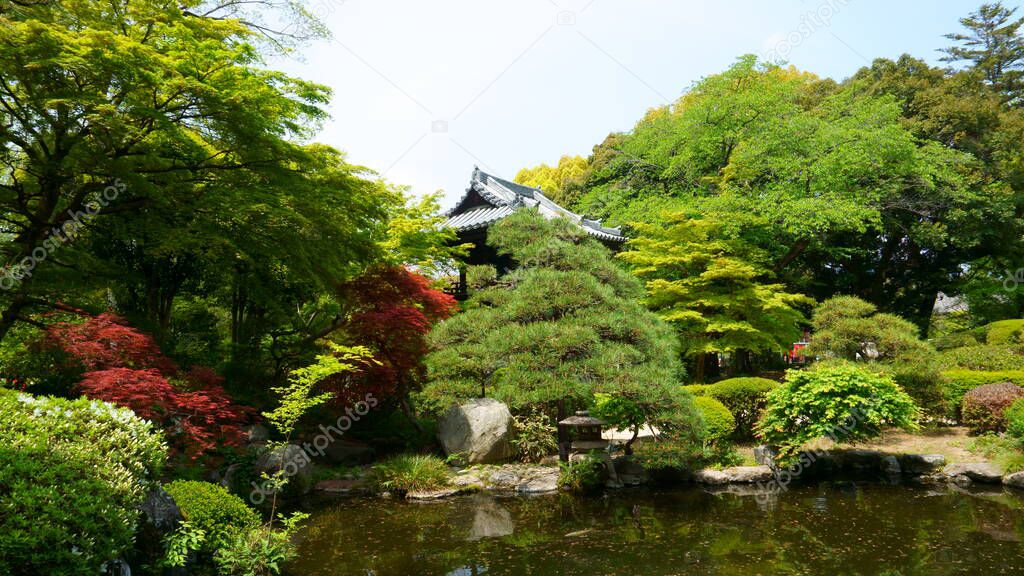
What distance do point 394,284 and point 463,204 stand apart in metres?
7.96

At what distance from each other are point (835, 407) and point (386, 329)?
22.8ft

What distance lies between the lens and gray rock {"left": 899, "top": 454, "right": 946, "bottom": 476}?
801cm

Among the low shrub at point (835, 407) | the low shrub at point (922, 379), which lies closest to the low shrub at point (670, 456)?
the low shrub at point (835, 407)

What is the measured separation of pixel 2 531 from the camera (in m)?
3.01

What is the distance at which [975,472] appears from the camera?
296 inches

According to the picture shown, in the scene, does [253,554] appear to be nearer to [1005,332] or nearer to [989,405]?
[989,405]

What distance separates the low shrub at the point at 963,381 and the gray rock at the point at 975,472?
8.20 feet

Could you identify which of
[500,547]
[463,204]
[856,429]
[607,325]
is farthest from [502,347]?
[463,204]

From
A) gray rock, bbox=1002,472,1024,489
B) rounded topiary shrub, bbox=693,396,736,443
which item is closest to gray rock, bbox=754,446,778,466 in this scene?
rounded topiary shrub, bbox=693,396,736,443

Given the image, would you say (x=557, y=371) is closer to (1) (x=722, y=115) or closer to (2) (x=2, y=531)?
(2) (x=2, y=531)

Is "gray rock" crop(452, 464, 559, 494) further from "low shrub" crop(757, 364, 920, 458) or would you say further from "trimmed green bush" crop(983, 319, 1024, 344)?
"trimmed green bush" crop(983, 319, 1024, 344)

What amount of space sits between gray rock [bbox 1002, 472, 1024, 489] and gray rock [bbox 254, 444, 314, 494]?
9879 millimetres

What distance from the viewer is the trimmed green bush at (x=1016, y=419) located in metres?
7.80

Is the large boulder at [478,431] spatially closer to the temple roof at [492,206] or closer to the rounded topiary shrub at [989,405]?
the temple roof at [492,206]
